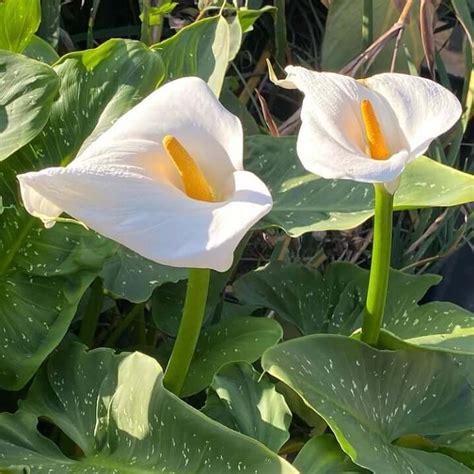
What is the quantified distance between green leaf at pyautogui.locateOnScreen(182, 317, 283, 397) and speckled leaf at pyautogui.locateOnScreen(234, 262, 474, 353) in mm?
63

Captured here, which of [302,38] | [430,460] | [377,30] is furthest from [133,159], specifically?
[302,38]

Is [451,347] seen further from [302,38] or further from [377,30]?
[302,38]

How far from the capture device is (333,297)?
79cm

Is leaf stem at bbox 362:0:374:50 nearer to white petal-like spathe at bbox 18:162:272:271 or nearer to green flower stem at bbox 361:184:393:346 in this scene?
green flower stem at bbox 361:184:393:346

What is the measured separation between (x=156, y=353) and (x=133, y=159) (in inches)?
12.6

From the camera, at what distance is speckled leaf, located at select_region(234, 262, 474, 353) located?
75 centimetres

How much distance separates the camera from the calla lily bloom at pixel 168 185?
1.37 feet

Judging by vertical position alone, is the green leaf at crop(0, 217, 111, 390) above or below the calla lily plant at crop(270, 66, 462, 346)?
below

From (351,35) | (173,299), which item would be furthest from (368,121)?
(351,35)

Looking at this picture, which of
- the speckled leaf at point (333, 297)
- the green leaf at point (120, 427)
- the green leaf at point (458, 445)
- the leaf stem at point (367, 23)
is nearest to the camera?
the green leaf at point (120, 427)

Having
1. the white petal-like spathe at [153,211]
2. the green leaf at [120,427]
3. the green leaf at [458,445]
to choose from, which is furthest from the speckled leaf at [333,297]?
the white petal-like spathe at [153,211]

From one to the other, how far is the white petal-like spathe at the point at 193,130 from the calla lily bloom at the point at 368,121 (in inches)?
1.8

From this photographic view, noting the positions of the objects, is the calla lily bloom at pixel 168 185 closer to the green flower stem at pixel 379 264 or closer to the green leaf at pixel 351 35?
the green flower stem at pixel 379 264

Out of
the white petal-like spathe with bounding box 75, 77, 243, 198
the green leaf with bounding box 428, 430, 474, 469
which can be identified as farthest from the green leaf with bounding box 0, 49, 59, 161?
the green leaf with bounding box 428, 430, 474, 469
